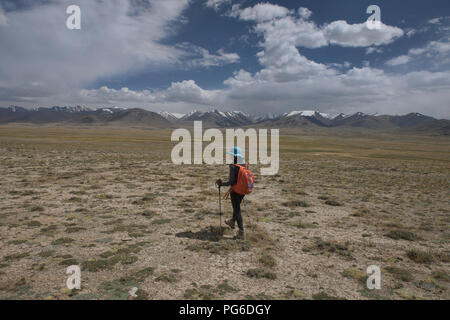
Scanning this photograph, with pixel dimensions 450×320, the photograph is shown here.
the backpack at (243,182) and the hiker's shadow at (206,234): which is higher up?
the backpack at (243,182)

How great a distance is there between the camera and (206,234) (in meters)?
8.71

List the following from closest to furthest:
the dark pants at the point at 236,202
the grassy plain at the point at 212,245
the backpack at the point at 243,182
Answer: the grassy plain at the point at 212,245, the backpack at the point at 243,182, the dark pants at the point at 236,202

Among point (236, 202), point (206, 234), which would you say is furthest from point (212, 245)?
point (236, 202)

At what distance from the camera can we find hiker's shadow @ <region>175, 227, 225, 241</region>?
27.5 ft

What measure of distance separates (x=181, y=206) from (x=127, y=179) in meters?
8.32

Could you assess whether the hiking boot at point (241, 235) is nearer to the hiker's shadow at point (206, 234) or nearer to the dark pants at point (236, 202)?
the dark pants at point (236, 202)

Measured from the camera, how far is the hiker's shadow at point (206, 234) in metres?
8.37

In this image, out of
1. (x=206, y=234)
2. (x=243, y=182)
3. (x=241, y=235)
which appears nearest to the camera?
(x=243, y=182)

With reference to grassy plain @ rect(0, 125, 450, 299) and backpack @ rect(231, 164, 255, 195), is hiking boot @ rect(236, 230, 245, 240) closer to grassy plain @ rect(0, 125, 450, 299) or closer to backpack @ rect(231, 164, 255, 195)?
grassy plain @ rect(0, 125, 450, 299)

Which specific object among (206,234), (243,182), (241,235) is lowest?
(206,234)

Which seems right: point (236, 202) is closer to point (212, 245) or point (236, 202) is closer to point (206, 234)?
point (212, 245)

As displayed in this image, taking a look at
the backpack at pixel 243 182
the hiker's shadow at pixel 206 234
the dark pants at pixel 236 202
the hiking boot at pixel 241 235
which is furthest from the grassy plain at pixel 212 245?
the backpack at pixel 243 182
